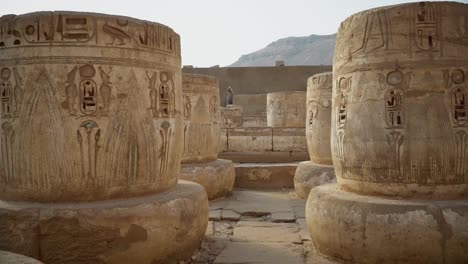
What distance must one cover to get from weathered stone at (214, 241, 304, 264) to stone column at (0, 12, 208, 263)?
65cm

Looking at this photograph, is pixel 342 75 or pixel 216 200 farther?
pixel 216 200

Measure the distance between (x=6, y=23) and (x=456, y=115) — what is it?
3359mm

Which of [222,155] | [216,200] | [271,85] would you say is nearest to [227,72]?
[271,85]

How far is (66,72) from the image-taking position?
10.5 feet

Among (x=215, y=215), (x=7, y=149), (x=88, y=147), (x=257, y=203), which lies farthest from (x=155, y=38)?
(x=257, y=203)

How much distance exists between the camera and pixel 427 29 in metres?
3.42

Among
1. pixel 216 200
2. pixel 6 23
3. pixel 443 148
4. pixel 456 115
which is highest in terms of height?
pixel 6 23

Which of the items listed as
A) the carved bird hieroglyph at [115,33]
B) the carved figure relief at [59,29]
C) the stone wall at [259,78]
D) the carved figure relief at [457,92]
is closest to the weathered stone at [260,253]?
the carved figure relief at [457,92]

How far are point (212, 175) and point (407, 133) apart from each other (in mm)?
3549

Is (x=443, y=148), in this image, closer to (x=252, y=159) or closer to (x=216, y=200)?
(x=216, y=200)

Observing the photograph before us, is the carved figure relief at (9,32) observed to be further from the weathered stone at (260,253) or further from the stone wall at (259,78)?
the stone wall at (259,78)

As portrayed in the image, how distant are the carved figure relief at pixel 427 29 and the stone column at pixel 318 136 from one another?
297 cm

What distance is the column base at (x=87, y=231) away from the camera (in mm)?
3076

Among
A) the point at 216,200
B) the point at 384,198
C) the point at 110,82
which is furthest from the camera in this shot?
the point at 216,200
